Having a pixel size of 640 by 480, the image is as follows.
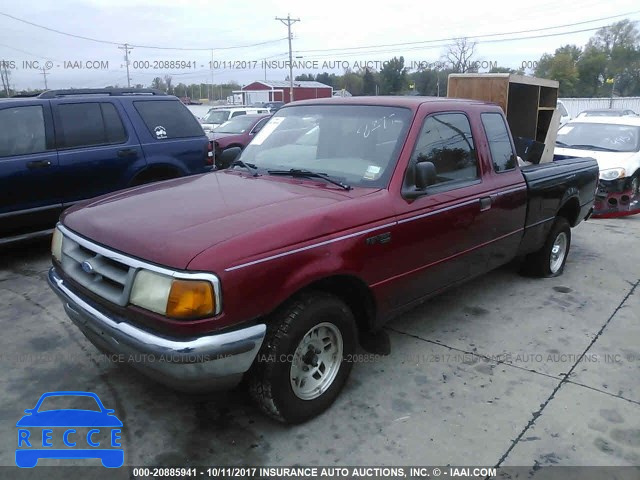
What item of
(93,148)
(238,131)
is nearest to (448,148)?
(93,148)

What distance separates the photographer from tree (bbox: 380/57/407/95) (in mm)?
53906

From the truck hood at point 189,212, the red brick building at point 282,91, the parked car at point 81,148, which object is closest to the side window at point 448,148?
the truck hood at point 189,212

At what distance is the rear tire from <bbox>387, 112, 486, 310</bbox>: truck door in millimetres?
1479

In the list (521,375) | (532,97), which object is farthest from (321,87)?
(521,375)

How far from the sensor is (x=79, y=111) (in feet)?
19.8

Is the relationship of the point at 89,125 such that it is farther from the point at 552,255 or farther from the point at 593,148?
the point at 593,148

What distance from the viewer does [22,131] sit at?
5.56 metres

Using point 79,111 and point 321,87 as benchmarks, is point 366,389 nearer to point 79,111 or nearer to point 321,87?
point 79,111

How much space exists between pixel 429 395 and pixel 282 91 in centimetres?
6703

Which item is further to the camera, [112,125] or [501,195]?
[112,125]

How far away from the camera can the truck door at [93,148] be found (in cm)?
584

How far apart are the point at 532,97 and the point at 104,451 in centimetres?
665

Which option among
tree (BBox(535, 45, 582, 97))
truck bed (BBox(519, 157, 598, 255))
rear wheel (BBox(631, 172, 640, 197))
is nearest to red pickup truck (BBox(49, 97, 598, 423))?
truck bed (BBox(519, 157, 598, 255))

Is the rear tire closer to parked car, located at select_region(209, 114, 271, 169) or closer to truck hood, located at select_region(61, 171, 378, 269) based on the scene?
truck hood, located at select_region(61, 171, 378, 269)
